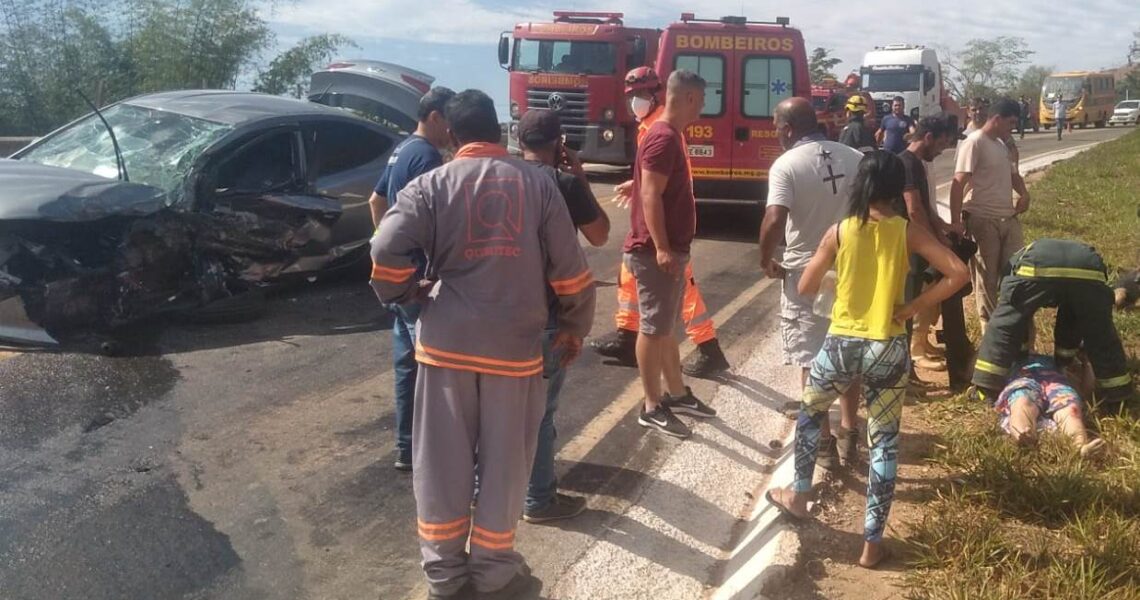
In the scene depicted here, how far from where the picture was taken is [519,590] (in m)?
3.61

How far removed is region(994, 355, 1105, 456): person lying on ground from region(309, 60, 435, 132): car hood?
7.74 meters

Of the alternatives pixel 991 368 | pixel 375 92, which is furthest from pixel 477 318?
pixel 375 92

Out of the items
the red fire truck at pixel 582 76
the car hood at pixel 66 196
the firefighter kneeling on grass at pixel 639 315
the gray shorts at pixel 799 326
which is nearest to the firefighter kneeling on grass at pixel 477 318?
the gray shorts at pixel 799 326

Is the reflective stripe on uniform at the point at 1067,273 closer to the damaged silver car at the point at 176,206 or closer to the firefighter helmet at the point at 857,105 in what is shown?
the firefighter helmet at the point at 857,105

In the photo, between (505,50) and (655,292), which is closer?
(655,292)

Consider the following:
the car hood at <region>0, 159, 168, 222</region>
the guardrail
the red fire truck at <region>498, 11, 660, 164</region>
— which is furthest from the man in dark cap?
the red fire truck at <region>498, 11, 660, 164</region>

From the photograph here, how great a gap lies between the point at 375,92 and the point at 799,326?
8187 mm

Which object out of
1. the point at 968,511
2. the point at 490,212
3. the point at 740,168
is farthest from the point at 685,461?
the point at 740,168

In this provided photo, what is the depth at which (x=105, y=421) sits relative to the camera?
5305mm

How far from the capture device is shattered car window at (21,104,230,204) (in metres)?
7.15

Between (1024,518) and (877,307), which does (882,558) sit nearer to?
(1024,518)

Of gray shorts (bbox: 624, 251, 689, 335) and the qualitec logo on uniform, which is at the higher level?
the qualitec logo on uniform

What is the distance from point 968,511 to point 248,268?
525 centimetres

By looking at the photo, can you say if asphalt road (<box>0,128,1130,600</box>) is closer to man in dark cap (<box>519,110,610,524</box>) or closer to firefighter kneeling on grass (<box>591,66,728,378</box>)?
man in dark cap (<box>519,110,610,524</box>)
